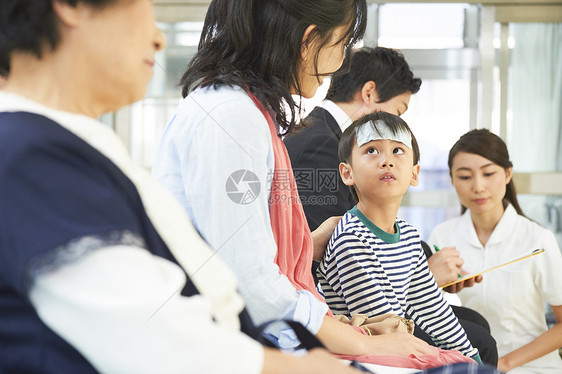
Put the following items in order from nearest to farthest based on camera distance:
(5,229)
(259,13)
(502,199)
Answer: (5,229)
(259,13)
(502,199)

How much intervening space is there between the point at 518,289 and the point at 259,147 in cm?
122

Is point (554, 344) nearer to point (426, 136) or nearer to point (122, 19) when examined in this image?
point (426, 136)

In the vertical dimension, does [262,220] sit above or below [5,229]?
below

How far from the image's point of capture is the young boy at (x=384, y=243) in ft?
3.86

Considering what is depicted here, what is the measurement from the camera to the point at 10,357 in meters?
0.41

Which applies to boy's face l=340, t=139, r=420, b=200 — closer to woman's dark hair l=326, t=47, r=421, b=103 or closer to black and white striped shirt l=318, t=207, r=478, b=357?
black and white striped shirt l=318, t=207, r=478, b=357

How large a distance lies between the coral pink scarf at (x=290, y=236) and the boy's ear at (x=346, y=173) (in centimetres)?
39

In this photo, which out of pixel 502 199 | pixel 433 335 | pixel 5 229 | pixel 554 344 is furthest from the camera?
pixel 502 199

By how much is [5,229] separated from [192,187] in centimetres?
43

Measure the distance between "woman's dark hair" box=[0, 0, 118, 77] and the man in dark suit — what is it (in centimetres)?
80

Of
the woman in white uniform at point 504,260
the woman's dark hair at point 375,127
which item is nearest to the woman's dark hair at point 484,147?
the woman in white uniform at point 504,260

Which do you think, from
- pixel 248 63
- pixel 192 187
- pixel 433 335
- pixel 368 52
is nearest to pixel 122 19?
pixel 192 187

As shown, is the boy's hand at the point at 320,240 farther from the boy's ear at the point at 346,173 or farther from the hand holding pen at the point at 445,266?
the hand holding pen at the point at 445,266

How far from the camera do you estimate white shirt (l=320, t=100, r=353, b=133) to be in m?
1.61
